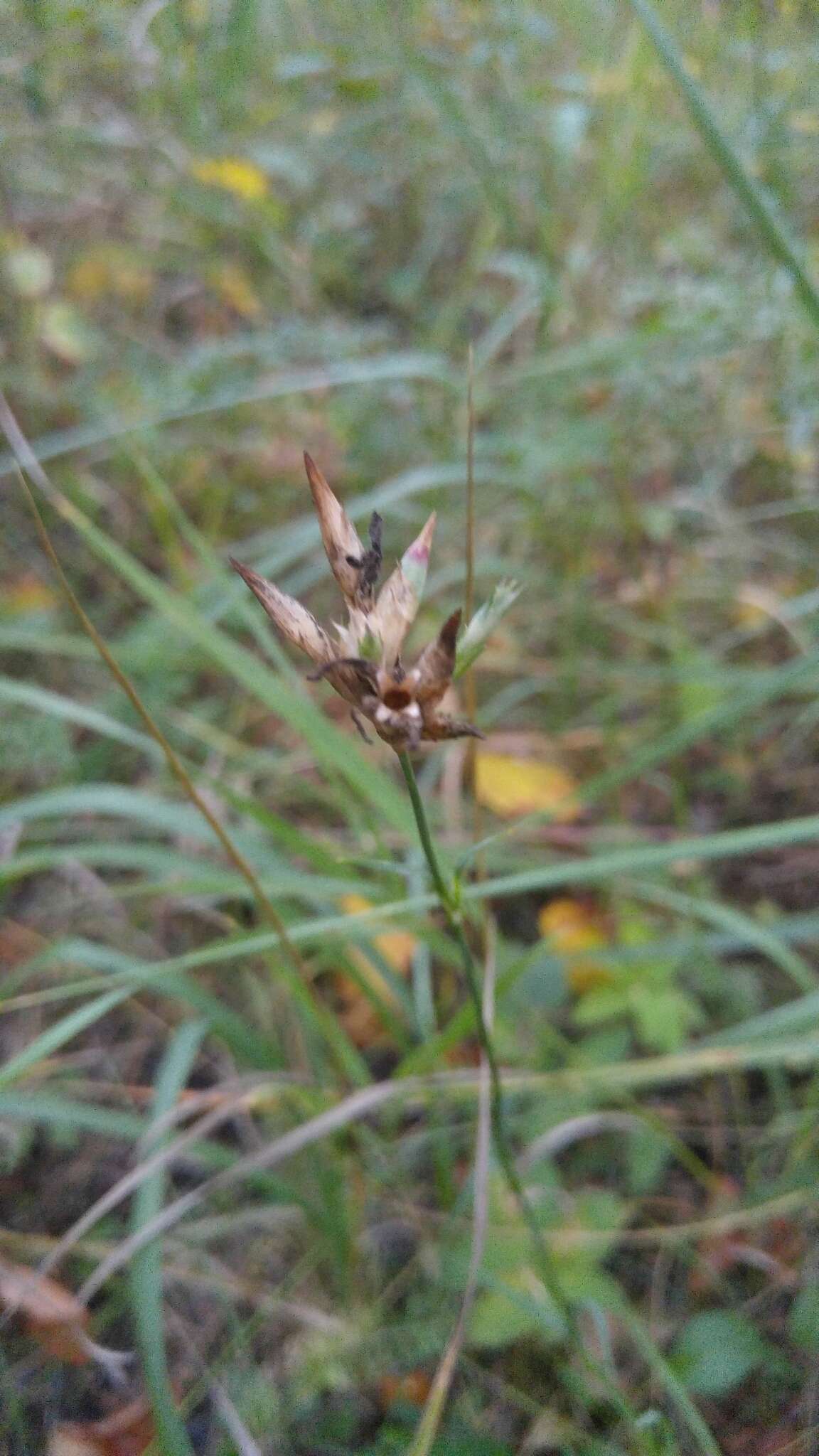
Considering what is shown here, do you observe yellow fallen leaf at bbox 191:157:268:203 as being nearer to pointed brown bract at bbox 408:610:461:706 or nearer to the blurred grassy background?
the blurred grassy background

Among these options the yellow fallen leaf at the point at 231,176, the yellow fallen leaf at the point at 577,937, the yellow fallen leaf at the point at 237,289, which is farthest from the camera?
the yellow fallen leaf at the point at 237,289

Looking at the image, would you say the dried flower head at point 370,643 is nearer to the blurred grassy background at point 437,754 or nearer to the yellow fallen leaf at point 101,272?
the blurred grassy background at point 437,754

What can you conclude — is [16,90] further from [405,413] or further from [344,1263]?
[344,1263]

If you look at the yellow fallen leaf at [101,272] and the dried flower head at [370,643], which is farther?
the yellow fallen leaf at [101,272]

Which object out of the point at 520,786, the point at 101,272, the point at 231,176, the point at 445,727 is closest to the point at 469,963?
the point at 445,727

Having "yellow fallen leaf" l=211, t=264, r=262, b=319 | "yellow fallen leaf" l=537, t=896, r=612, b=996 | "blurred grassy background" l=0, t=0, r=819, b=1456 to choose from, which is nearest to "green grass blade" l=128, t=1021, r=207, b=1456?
"blurred grassy background" l=0, t=0, r=819, b=1456

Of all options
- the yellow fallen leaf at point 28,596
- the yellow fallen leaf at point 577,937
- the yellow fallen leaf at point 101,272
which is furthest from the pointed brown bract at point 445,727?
the yellow fallen leaf at point 101,272

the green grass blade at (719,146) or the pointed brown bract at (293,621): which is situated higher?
the green grass blade at (719,146)
